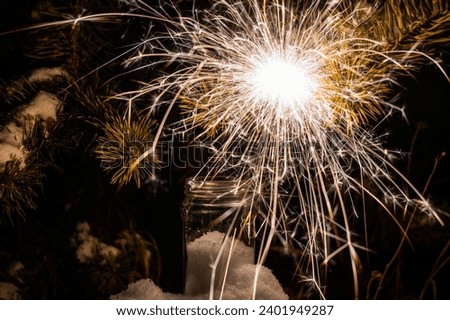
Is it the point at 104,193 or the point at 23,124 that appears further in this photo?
the point at 104,193

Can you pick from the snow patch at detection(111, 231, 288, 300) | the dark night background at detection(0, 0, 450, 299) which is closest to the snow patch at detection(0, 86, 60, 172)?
the dark night background at detection(0, 0, 450, 299)

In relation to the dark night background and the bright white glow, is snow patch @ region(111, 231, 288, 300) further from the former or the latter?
the bright white glow

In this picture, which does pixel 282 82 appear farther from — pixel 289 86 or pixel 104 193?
pixel 104 193

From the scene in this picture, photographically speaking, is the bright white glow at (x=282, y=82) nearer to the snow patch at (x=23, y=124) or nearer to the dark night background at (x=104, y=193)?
the dark night background at (x=104, y=193)

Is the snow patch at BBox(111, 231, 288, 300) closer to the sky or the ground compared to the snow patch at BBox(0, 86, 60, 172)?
closer to the ground

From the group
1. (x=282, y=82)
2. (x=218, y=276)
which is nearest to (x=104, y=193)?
(x=218, y=276)

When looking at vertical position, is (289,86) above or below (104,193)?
above

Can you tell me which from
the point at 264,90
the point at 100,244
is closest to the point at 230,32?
the point at 264,90

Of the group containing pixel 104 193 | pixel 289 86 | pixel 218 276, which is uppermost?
pixel 289 86
